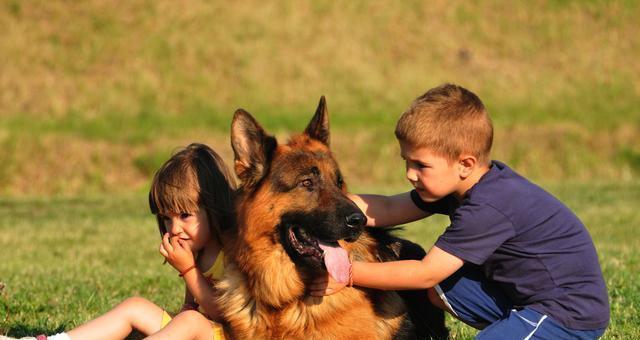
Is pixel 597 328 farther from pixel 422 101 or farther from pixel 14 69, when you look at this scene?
pixel 14 69

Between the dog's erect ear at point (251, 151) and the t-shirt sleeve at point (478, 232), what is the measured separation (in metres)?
1.24

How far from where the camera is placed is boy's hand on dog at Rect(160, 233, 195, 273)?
6.10 metres

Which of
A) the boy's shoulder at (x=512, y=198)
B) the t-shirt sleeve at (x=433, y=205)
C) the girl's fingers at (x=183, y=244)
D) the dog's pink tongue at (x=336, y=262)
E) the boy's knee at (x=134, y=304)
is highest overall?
the boy's shoulder at (x=512, y=198)

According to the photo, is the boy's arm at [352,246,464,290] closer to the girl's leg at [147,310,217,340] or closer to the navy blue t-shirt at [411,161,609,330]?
the navy blue t-shirt at [411,161,609,330]

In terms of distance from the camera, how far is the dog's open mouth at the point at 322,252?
5.36 metres

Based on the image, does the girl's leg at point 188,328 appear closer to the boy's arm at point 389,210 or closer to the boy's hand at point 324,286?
the boy's hand at point 324,286

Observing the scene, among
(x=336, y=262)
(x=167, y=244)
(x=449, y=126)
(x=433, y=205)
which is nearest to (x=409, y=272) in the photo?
(x=336, y=262)

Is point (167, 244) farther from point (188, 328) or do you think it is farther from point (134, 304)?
point (188, 328)

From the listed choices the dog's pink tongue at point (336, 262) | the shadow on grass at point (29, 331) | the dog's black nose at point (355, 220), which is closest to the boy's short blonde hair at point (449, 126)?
the dog's black nose at point (355, 220)

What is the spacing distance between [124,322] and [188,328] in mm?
594

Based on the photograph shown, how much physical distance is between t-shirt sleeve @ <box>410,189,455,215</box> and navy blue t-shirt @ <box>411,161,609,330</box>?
1.90 feet

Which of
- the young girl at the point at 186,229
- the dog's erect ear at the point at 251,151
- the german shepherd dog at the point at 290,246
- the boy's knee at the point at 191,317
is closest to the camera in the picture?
the german shepherd dog at the point at 290,246

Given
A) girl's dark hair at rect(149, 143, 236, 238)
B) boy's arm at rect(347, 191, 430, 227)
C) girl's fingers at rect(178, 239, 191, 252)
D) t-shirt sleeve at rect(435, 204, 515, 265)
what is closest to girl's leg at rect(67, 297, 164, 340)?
girl's fingers at rect(178, 239, 191, 252)

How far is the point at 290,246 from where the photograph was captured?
18.0 feet
